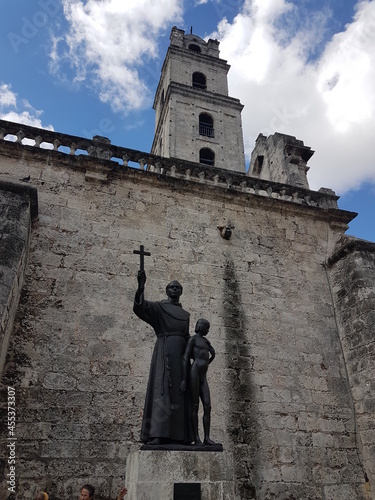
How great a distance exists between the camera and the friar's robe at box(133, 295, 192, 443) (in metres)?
3.97

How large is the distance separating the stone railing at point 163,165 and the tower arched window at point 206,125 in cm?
1048

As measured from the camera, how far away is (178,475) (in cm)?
364

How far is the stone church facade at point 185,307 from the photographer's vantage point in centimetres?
596

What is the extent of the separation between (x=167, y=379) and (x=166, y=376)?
3 cm

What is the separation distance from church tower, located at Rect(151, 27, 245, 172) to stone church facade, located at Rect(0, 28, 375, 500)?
31.3 feet

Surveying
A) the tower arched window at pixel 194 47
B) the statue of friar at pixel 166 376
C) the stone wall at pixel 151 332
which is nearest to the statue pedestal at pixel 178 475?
the statue of friar at pixel 166 376

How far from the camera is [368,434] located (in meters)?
7.08

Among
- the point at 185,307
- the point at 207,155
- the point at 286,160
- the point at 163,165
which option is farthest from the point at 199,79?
the point at 185,307

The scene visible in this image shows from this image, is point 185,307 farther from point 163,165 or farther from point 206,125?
point 206,125

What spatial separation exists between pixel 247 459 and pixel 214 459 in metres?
3.13

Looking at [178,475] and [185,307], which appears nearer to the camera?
[178,475]

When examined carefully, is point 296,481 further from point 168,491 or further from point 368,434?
point 168,491

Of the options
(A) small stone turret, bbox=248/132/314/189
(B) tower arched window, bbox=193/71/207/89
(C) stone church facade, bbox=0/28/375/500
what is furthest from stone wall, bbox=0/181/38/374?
(B) tower arched window, bbox=193/71/207/89

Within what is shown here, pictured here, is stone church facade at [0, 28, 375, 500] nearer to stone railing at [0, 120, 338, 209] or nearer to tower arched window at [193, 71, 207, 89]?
stone railing at [0, 120, 338, 209]
